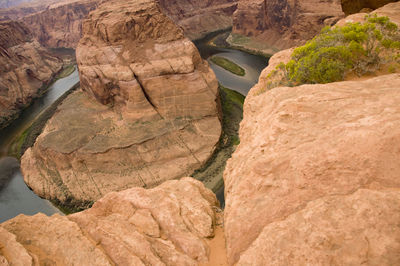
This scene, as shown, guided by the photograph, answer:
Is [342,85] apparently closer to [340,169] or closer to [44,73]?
[340,169]

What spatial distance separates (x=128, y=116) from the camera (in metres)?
31.8

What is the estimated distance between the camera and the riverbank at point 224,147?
89.1 ft


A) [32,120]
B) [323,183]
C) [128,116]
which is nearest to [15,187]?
[128,116]

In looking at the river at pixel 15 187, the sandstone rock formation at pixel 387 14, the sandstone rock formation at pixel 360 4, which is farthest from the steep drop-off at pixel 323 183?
the river at pixel 15 187

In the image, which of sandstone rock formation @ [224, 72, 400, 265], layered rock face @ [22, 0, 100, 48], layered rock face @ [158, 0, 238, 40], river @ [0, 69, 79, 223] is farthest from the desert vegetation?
layered rock face @ [22, 0, 100, 48]

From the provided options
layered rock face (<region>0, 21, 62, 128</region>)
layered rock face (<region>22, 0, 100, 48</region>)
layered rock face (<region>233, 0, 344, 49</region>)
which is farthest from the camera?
layered rock face (<region>22, 0, 100, 48</region>)

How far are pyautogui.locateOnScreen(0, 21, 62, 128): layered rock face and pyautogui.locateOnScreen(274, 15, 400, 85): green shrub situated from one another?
2034 inches

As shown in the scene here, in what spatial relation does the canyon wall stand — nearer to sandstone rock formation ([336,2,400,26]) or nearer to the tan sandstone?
the tan sandstone

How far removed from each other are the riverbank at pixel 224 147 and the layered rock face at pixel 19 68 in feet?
131

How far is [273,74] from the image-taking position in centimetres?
1608

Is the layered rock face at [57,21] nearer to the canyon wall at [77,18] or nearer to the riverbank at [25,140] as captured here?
the canyon wall at [77,18]

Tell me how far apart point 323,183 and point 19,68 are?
65977 millimetres

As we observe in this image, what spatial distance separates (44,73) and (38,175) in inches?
1700

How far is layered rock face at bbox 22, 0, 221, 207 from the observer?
92.1 ft
